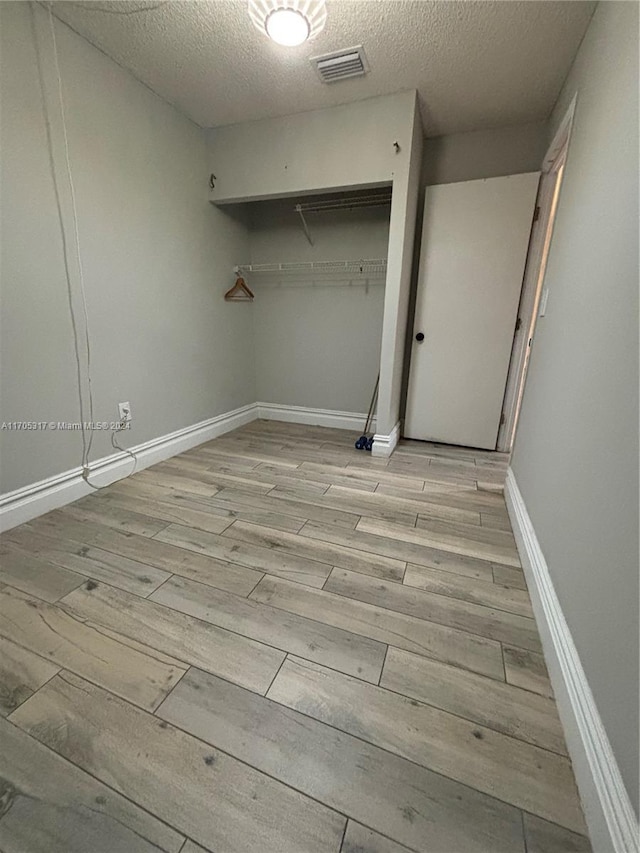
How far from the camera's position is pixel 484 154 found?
100 inches

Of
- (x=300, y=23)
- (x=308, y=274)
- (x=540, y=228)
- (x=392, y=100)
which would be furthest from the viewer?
(x=308, y=274)

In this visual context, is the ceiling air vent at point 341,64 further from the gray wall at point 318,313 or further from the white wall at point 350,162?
the gray wall at point 318,313

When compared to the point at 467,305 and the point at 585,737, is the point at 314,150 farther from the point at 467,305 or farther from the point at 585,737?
the point at 585,737

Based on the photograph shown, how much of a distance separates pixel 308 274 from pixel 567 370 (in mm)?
2459

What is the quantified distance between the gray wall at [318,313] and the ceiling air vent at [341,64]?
95 centimetres

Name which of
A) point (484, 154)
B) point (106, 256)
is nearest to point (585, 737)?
point (106, 256)

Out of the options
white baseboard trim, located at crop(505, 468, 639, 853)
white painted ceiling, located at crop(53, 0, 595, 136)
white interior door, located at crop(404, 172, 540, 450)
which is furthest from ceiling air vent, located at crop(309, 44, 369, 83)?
white baseboard trim, located at crop(505, 468, 639, 853)

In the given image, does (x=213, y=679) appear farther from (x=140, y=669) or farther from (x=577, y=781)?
(x=577, y=781)

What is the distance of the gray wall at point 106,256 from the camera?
1.58m

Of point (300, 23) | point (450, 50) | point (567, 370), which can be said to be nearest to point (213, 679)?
point (567, 370)

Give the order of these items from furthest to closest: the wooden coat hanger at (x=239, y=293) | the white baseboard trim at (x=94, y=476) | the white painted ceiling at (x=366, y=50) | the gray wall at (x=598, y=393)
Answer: the wooden coat hanger at (x=239, y=293)
the white baseboard trim at (x=94, y=476)
the white painted ceiling at (x=366, y=50)
the gray wall at (x=598, y=393)

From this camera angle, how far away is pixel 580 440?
3.49 feet

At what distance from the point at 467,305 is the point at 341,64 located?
5.49 ft

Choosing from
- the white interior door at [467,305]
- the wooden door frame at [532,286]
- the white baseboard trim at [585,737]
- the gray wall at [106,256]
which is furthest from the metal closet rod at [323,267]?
the white baseboard trim at [585,737]
